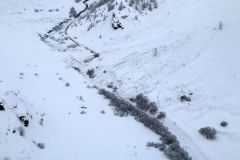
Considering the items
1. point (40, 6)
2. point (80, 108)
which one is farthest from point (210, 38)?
point (40, 6)

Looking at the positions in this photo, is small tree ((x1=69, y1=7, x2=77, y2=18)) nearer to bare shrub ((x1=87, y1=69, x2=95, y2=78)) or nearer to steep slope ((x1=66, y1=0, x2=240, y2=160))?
steep slope ((x1=66, y1=0, x2=240, y2=160))

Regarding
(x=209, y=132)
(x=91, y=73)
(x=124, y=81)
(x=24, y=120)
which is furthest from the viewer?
(x=91, y=73)

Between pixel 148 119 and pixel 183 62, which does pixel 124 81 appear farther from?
pixel 148 119

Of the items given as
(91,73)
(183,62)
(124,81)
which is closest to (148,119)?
(124,81)

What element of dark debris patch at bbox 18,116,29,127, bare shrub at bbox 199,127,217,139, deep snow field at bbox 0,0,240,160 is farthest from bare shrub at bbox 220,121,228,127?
dark debris patch at bbox 18,116,29,127

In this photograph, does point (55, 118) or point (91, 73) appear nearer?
point (55, 118)

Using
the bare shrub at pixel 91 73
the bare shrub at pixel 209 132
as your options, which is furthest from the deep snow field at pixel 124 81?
the bare shrub at pixel 91 73
